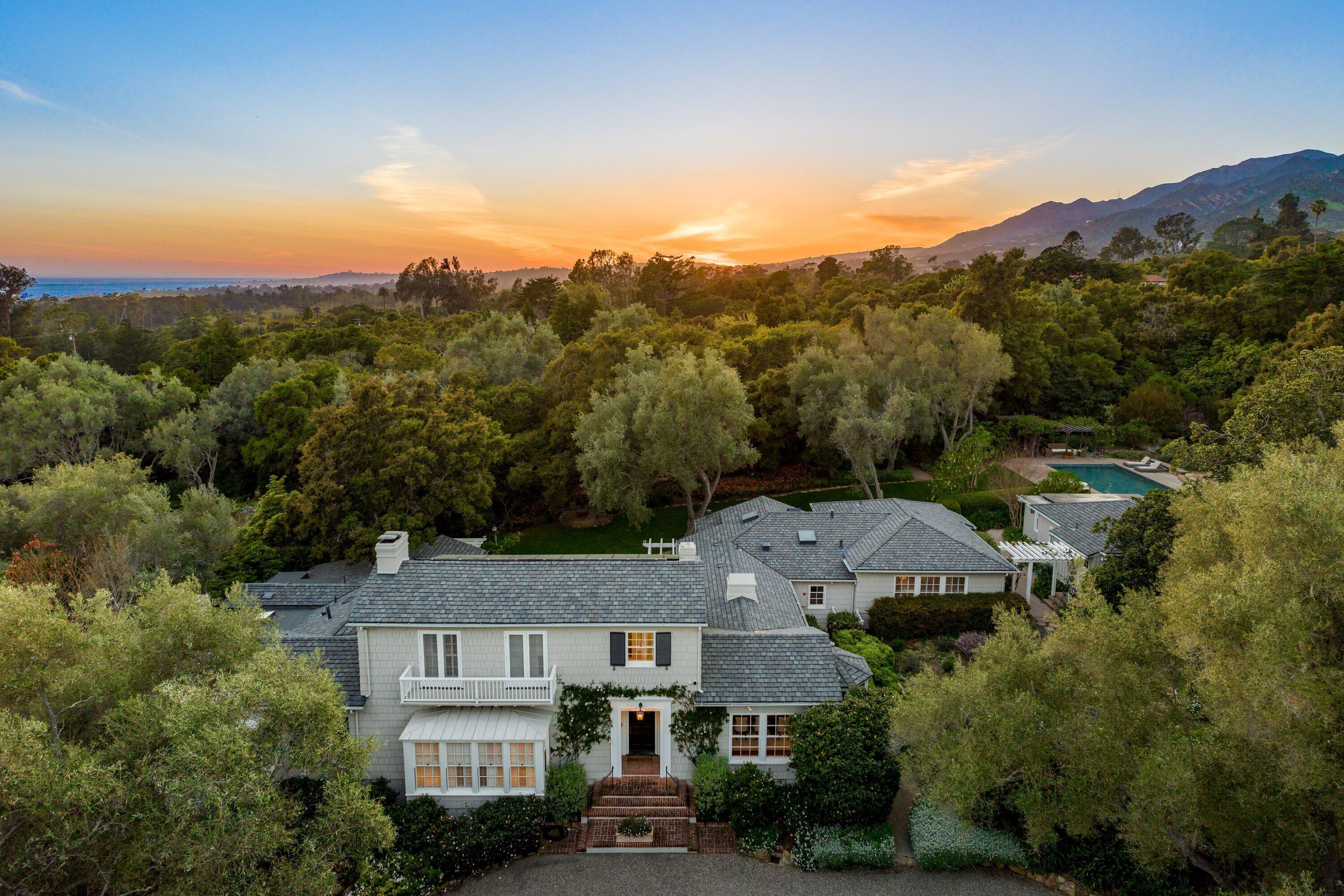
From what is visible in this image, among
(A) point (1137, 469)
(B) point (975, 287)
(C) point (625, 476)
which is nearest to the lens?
(C) point (625, 476)

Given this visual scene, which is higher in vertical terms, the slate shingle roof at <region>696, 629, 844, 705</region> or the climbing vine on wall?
the slate shingle roof at <region>696, 629, 844, 705</region>

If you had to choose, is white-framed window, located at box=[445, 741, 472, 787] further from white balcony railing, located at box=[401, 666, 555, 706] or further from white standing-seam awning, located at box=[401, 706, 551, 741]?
white balcony railing, located at box=[401, 666, 555, 706]

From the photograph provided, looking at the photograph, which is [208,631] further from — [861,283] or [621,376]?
[861,283]

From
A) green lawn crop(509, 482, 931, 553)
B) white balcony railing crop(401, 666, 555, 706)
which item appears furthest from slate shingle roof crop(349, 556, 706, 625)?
green lawn crop(509, 482, 931, 553)

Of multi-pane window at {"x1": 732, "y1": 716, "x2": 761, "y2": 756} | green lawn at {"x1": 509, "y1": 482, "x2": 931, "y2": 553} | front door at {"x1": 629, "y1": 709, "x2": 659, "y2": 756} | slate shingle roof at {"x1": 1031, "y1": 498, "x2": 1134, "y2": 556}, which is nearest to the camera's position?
multi-pane window at {"x1": 732, "y1": 716, "x2": 761, "y2": 756}

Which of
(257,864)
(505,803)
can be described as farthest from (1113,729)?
(257,864)

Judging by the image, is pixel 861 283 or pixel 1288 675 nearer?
pixel 1288 675

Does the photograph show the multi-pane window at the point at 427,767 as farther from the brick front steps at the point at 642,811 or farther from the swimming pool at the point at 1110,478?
the swimming pool at the point at 1110,478
